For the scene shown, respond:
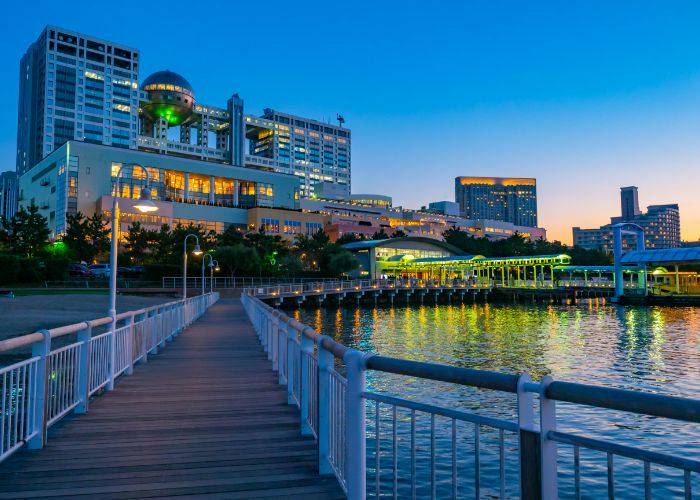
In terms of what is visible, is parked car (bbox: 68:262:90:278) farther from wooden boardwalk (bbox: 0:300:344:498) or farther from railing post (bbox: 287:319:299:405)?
railing post (bbox: 287:319:299:405)

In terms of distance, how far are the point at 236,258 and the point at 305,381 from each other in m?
63.6

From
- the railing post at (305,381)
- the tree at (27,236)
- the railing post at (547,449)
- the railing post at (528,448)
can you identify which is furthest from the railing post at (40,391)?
the tree at (27,236)

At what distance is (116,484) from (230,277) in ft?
205

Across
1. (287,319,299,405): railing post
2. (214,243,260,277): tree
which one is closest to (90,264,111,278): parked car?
(214,243,260,277): tree

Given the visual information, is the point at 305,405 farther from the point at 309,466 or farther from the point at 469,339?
the point at 469,339

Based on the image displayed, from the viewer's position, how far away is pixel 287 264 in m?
77.2

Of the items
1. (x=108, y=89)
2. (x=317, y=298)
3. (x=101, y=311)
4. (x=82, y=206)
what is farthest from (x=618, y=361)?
(x=108, y=89)

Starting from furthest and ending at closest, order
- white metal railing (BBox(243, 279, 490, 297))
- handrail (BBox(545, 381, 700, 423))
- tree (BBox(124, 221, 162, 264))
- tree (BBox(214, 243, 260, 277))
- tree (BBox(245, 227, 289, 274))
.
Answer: tree (BBox(124, 221, 162, 264)) → tree (BBox(245, 227, 289, 274)) → tree (BBox(214, 243, 260, 277)) → white metal railing (BBox(243, 279, 490, 297)) → handrail (BBox(545, 381, 700, 423))

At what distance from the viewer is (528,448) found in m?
2.61

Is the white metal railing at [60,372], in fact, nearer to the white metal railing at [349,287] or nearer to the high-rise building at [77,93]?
the white metal railing at [349,287]

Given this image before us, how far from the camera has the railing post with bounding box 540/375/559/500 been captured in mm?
2502

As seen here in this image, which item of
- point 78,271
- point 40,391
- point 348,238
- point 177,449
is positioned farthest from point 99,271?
point 177,449

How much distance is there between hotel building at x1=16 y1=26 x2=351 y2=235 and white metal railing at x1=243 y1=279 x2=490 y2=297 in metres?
45.5

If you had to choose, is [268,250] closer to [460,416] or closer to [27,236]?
[27,236]
